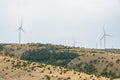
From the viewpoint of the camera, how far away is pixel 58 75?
139m

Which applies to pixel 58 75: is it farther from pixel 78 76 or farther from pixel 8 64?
pixel 8 64

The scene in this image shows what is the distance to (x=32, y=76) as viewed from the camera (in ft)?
441

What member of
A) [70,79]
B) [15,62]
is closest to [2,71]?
[15,62]

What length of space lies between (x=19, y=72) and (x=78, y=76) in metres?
21.2

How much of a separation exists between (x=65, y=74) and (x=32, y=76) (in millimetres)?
14485

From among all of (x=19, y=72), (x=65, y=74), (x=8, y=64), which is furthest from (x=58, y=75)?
(x=8, y=64)

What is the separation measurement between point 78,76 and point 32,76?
17861 mm

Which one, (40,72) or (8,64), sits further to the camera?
(8,64)

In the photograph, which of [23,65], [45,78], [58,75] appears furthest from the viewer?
[23,65]

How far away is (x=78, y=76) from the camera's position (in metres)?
142

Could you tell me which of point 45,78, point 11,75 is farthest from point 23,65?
point 45,78

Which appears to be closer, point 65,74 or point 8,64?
point 65,74

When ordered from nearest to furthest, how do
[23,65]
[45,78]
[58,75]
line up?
[45,78], [58,75], [23,65]

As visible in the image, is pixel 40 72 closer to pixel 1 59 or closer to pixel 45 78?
pixel 45 78
